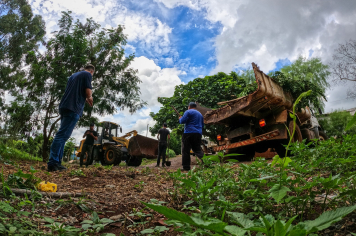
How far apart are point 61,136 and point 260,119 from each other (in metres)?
5.41

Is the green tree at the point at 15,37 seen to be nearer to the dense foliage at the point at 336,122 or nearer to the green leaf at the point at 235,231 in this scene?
the green leaf at the point at 235,231

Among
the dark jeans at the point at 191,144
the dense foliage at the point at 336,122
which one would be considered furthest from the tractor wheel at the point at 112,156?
the dense foliage at the point at 336,122

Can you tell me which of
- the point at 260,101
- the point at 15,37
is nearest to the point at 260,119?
the point at 260,101

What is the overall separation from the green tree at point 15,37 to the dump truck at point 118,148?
8117 millimetres

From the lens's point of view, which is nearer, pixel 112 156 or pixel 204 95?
pixel 112 156

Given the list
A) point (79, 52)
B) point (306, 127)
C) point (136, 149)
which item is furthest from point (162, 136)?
point (306, 127)

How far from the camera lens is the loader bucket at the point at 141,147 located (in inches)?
425

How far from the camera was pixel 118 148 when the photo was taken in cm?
1083

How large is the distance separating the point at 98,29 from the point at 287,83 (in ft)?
28.3

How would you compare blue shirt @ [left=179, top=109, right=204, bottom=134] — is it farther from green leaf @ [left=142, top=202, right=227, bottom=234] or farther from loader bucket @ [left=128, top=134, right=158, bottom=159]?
loader bucket @ [left=128, top=134, right=158, bottom=159]

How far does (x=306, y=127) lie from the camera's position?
853cm

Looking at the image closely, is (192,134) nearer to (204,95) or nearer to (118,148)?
(118,148)

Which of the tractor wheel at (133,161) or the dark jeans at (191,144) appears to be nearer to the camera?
the dark jeans at (191,144)

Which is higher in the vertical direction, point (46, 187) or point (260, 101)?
point (260, 101)
